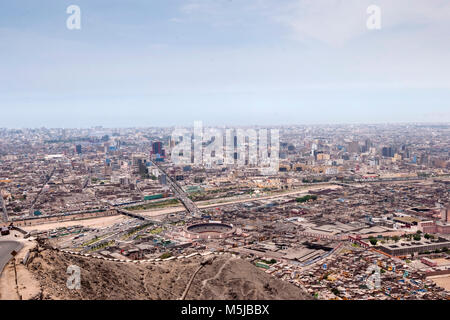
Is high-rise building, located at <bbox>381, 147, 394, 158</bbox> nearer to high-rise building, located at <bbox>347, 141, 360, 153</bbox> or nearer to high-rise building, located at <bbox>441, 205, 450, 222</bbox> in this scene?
high-rise building, located at <bbox>347, 141, 360, 153</bbox>

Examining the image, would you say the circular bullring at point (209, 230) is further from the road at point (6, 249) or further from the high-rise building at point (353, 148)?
the high-rise building at point (353, 148)

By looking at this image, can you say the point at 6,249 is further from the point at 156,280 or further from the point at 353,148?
the point at 353,148

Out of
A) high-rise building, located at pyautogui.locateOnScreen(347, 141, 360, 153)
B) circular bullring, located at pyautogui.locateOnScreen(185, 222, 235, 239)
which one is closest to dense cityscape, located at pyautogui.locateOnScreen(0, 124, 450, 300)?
circular bullring, located at pyautogui.locateOnScreen(185, 222, 235, 239)

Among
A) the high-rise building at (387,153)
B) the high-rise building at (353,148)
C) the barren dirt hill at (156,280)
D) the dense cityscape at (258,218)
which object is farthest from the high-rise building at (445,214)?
the high-rise building at (353,148)

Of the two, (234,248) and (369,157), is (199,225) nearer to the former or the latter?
(234,248)
